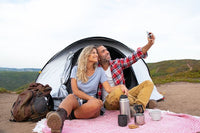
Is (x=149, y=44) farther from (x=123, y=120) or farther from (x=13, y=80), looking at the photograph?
(x=13, y=80)

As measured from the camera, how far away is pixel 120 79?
3.62m

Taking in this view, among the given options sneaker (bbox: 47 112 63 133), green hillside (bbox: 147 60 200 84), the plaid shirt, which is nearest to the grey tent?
the plaid shirt

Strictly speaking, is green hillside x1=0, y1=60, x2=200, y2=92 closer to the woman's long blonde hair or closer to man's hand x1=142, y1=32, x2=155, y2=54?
man's hand x1=142, y1=32, x2=155, y2=54

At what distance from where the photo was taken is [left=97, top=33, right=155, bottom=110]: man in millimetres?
2994

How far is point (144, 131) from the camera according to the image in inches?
89.0

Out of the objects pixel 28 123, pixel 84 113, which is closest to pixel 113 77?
pixel 84 113

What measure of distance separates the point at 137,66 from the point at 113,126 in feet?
7.62

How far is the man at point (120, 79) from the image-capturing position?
2994 millimetres

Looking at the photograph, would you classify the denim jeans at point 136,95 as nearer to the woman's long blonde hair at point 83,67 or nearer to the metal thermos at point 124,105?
the metal thermos at point 124,105

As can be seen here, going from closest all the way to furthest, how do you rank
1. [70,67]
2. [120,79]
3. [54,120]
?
[54,120] < [120,79] < [70,67]

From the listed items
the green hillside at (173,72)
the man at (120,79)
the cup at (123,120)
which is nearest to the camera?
the cup at (123,120)

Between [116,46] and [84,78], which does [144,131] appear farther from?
[116,46]

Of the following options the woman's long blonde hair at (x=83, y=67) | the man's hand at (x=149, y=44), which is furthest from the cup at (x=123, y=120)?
the man's hand at (x=149, y=44)

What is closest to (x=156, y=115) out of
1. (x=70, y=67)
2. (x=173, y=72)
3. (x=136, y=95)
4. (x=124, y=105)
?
(x=124, y=105)
